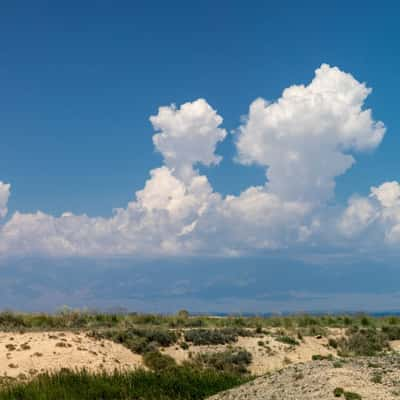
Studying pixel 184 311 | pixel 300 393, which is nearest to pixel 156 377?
pixel 300 393

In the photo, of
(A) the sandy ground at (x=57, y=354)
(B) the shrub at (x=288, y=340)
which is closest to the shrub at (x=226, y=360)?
(A) the sandy ground at (x=57, y=354)

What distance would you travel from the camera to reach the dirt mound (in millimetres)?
22391

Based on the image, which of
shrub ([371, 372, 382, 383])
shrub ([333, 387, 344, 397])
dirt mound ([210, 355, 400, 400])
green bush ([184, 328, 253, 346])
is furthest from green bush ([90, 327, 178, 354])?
shrub ([333, 387, 344, 397])

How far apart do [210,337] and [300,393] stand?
89.2ft

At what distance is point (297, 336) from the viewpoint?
5391 centimetres

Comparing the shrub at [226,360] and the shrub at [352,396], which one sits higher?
the shrub at [352,396]

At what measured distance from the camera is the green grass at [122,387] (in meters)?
27.3

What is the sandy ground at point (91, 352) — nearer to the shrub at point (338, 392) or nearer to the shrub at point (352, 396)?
the shrub at point (338, 392)

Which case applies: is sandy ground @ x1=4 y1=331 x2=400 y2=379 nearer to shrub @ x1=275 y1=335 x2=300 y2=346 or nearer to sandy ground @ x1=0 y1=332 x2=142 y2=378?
sandy ground @ x1=0 y1=332 x2=142 y2=378

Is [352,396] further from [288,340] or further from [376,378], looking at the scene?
[288,340]

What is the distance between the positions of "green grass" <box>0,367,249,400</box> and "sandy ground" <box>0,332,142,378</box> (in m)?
7.41

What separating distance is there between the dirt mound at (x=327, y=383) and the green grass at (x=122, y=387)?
2.33m

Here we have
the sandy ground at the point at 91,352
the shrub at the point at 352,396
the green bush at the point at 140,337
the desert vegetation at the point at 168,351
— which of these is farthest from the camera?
the green bush at the point at 140,337

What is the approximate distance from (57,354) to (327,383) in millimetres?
22650
